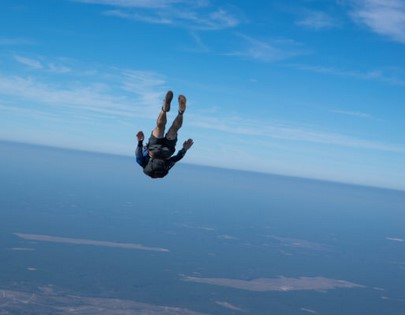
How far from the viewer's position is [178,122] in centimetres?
1158

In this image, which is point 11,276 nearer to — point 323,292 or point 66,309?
point 66,309

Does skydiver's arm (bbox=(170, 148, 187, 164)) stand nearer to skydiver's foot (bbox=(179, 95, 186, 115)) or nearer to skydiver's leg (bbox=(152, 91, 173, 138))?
skydiver's leg (bbox=(152, 91, 173, 138))

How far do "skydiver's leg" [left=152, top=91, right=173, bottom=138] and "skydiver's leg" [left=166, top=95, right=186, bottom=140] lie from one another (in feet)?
0.70

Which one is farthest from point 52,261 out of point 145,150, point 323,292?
point 145,150

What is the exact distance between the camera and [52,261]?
652ft

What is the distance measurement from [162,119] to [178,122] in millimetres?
510

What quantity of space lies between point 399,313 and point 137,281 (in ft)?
366

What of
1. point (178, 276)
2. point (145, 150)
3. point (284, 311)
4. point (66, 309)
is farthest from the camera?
point (178, 276)

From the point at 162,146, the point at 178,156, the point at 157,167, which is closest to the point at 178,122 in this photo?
the point at 162,146

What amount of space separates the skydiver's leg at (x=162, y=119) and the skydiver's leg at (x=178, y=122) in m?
0.21

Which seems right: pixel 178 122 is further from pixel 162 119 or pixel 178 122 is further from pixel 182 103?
pixel 182 103

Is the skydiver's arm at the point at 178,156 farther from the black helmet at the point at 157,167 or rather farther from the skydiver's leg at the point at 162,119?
the skydiver's leg at the point at 162,119

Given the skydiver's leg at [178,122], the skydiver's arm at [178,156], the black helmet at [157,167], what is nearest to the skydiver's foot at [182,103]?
the skydiver's leg at [178,122]

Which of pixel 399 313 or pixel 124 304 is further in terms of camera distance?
pixel 399 313
